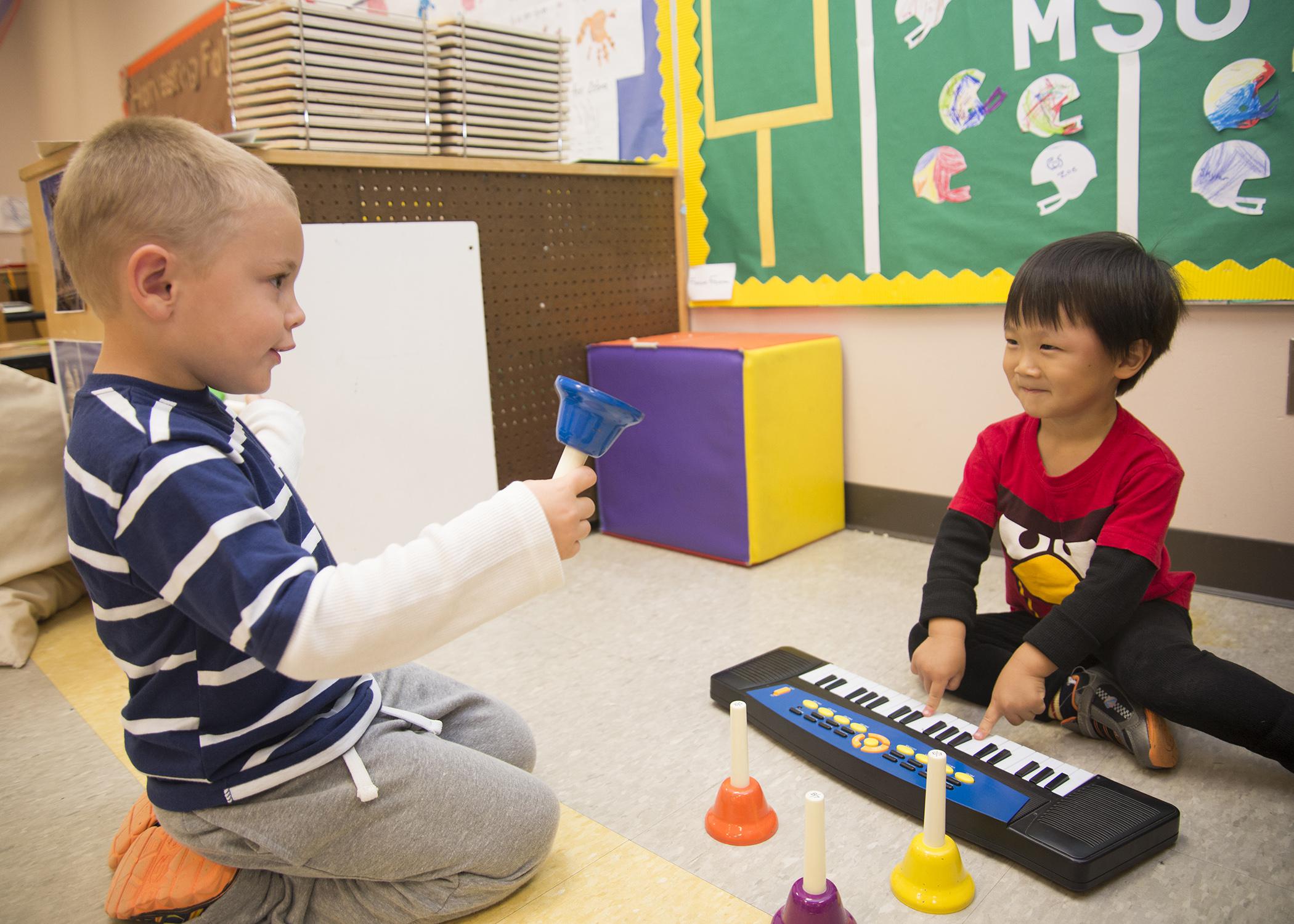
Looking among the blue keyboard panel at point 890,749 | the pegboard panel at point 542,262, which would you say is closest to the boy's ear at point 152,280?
the blue keyboard panel at point 890,749

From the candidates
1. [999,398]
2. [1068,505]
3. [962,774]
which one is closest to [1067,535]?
[1068,505]

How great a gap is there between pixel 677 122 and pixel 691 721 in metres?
1.63

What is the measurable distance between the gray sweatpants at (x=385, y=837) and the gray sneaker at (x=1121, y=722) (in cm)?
71

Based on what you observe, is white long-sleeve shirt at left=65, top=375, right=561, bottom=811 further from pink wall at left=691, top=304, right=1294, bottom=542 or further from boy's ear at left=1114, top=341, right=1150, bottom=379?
pink wall at left=691, top=304, right=1294, bottom=542

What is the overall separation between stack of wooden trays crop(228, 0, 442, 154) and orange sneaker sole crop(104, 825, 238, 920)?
1.27 m

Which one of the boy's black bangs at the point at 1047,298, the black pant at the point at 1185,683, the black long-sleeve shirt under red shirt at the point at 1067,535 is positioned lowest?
the black pant at the point at 1185,683

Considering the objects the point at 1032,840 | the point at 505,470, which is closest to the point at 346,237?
the point at 505,470

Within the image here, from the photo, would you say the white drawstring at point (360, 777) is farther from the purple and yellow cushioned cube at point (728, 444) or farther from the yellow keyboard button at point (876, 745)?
the purple and yellow cushioned cube at point (728, 444)

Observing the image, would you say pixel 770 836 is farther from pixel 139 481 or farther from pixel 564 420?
pixel 139 481

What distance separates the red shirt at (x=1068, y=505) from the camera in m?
1.22

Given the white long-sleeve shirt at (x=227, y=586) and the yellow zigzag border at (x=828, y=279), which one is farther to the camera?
the yellow zigzag border at (x=828, y=279)

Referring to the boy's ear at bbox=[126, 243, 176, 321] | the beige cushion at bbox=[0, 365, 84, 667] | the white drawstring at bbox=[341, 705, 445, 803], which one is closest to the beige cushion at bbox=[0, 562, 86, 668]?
the beige cushion at bbox=[0, 365, 84, 667]

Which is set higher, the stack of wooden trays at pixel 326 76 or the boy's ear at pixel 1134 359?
the stack of wooden trays at pixel 326 76

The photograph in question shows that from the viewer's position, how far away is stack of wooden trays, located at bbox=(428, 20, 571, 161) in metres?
2.05
